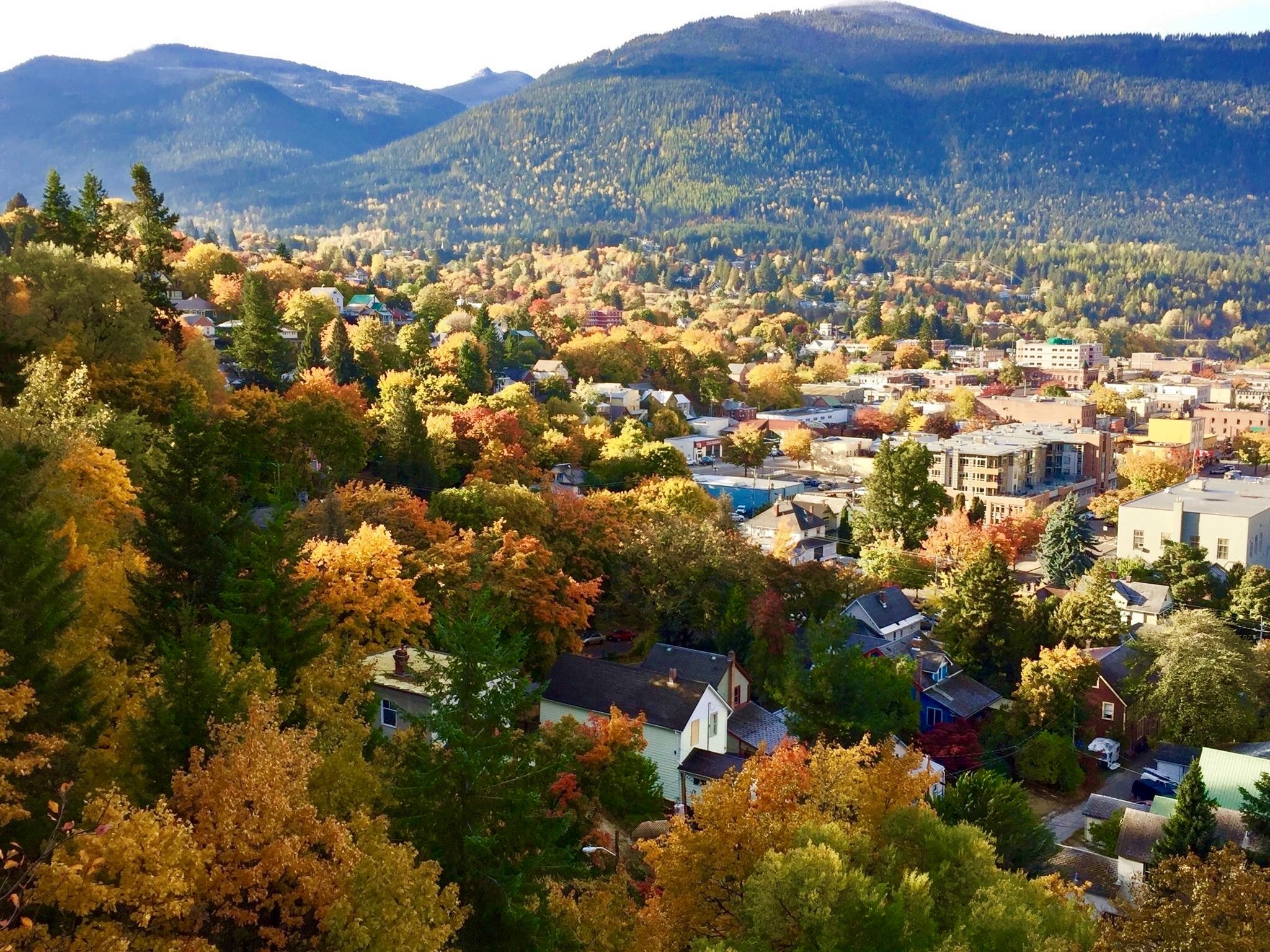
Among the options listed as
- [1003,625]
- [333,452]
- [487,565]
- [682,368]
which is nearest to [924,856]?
[487,565]

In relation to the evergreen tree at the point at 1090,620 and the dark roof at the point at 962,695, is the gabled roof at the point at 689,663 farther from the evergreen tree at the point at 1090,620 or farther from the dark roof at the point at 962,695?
the evergreen tree at the point at 1090,620

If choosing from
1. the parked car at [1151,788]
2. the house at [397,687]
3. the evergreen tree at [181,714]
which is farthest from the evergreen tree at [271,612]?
the parked car at [1151,788]

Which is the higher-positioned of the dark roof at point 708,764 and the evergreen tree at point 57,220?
the evergreen tree at point 57,220

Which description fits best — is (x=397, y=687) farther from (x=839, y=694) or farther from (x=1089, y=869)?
(x=1089, y=869)

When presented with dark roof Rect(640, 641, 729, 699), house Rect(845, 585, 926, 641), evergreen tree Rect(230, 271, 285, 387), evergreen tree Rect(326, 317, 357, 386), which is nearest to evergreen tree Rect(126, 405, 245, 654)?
dark roof Rect(640, 641, 729, 699)

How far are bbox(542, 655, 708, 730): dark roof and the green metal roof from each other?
Result: 12.1 meters

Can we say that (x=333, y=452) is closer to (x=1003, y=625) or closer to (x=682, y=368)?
(x=1003, y=625)

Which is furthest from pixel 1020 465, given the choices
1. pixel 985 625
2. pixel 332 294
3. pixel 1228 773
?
pixel 1228 773

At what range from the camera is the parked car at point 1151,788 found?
1298 inches

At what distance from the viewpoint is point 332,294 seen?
244 ft

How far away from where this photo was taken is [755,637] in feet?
118

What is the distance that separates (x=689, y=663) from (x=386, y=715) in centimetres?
934

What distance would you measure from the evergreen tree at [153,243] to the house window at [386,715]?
57.8 ft

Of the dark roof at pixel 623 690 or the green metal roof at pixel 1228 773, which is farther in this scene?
the dark roof at pixel 623 690
